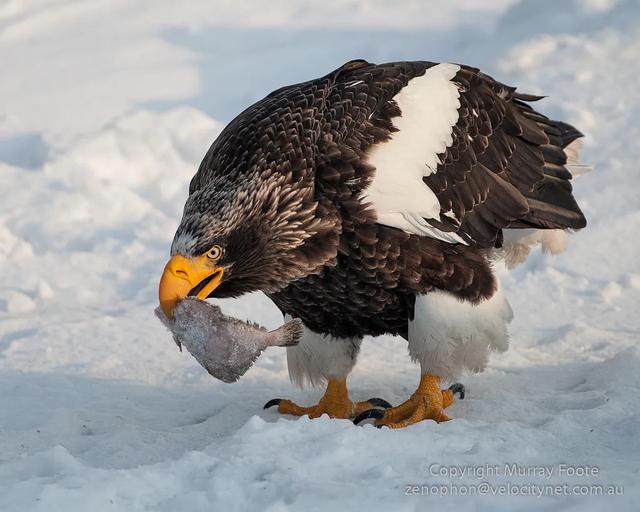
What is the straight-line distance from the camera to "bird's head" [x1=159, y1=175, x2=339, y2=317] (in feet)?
12.9

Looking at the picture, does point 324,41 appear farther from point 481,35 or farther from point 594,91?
point 594,91

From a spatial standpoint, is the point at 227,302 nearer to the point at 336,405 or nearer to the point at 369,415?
the point at 336,405

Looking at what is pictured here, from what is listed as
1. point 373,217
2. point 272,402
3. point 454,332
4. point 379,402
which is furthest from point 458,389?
point 373,217

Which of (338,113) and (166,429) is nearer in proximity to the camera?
(338,113)

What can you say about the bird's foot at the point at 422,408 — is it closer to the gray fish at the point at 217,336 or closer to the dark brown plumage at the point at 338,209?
the dark brown plumage at the point at 338,209

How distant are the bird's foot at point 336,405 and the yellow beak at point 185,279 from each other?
3.63 ft

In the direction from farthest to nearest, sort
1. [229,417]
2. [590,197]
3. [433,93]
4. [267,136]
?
[590,197], [229,417], [433,93], [267,136]

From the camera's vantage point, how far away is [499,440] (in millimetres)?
3648

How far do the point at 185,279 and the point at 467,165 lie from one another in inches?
55.5

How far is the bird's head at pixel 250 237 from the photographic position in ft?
12.9

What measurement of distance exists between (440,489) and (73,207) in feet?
18.4

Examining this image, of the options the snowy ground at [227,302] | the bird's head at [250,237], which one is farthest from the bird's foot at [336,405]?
the bird's head at [250,237]

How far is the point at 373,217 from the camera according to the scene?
13.6 ft

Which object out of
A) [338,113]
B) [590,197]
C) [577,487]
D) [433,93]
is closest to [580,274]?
[590,197]
